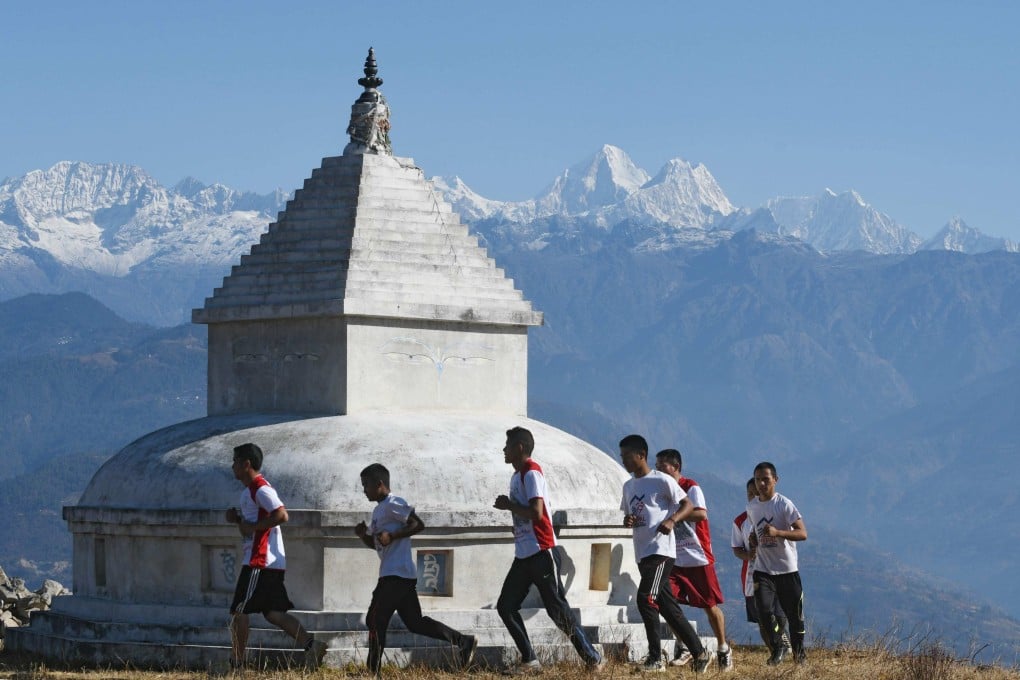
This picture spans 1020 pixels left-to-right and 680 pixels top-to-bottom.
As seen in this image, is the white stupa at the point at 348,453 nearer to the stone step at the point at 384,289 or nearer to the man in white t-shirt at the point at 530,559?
the stone step at the point at 384,289

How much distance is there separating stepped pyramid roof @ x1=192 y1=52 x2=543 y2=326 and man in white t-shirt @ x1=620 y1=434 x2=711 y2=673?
5428 millimetres

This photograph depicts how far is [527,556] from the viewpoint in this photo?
15539mm

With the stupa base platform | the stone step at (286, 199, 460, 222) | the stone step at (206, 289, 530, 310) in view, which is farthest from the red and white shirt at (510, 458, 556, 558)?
the stone step at (286, 199, 460, 222)

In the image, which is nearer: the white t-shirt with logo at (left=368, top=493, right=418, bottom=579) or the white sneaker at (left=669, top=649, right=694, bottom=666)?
the white t-shirt with logo at (left=368, top=493, right=418, bottom=579)

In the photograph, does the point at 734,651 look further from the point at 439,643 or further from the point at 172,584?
the point at 172,584

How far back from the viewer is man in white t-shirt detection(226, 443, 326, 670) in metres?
15.0

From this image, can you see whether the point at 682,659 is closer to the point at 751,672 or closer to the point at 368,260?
the point at 751,672

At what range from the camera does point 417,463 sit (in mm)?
18969

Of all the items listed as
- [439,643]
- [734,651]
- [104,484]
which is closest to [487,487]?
[439,643]

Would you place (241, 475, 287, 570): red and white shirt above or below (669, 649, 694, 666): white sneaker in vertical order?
above

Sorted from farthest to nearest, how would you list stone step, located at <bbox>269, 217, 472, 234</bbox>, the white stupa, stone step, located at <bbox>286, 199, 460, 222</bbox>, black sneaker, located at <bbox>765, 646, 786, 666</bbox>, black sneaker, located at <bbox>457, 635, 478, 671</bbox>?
stone step, located at <bbox>286, 199, 460, 222</bbox>, stone step, located at <bbox>269, 217, 472, 234</bbox>, the white stupa, black sneaker, located at <bbox>765, 646, 786, 666</bbox>, black sneaker, located at <bbox>457, 635, 478, 671</bbox>

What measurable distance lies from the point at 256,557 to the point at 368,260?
6286 mm

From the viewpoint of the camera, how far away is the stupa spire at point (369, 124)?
22.4m

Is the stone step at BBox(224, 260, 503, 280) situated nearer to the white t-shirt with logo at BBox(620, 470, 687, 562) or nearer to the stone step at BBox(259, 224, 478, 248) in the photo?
the stone step at BBox(259, 224, 478, 248)
